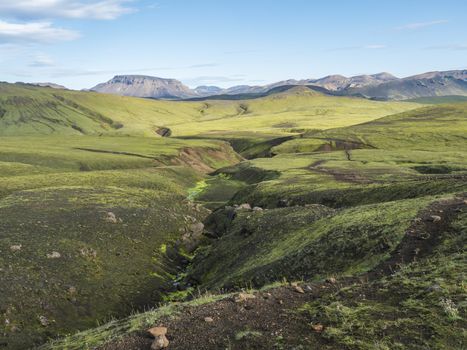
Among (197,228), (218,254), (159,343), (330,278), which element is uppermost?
(159,343)

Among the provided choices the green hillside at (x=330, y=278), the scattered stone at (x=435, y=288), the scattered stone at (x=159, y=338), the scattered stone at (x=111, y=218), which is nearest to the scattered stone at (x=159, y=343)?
the scattered stone at (x=159, y=338)

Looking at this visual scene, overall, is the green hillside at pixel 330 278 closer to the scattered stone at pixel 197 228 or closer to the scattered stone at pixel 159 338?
the scattered stone at pixel 159 338

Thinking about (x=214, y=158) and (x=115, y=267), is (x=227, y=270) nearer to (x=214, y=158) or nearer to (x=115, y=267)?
(x=115, y=267)

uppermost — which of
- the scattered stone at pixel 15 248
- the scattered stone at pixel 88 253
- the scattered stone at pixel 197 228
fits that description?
the scattered stone at pixel 15 248

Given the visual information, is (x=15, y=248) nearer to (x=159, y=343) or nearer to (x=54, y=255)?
(x=54, y=255)

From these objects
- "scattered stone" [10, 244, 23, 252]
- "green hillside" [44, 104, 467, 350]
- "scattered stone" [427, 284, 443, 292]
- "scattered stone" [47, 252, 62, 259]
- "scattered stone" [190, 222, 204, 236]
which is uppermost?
"scattered stone" [427, 284, 443, 292]

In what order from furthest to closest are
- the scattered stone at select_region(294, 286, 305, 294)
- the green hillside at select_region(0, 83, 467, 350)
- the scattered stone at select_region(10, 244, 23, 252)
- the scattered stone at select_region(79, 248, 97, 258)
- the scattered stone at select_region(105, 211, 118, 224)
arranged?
the scattered stone at select_region(105, 211, 118, 224)
the scattered stone at select_region(79, 248, 97, 258)
the scattered stone at select_region(10, 244, 23, 252)
the scattered stone at select_region(294, 286, 305, 294)
the green hillside at select_region(0, 83, 467, 350)

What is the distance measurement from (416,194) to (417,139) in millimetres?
142231

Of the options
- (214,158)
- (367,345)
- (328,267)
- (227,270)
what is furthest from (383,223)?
(214,158)

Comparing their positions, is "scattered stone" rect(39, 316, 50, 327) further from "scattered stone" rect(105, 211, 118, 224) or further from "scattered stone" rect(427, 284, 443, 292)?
"scattered stone" rect(427, 284, 443, 292)

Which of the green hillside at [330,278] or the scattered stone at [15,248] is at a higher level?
the green hillside at [330,278]

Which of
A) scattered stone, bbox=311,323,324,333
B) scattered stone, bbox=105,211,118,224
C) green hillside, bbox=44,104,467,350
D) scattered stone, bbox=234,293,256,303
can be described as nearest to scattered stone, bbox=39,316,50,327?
green hillside, bbox=44,104,467,350

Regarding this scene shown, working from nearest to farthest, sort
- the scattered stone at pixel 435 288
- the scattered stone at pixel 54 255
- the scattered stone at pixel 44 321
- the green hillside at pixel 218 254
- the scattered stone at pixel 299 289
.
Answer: the green hillside at pixel 218 254 < the scattered stone at pixel 435 288 < the scattered stone at pixel 299 289 < the scattered stone at pixel 44 321 < the scattered stone at pixel 54 255

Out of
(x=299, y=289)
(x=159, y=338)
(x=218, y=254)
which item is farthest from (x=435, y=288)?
(x=218, y=254)
